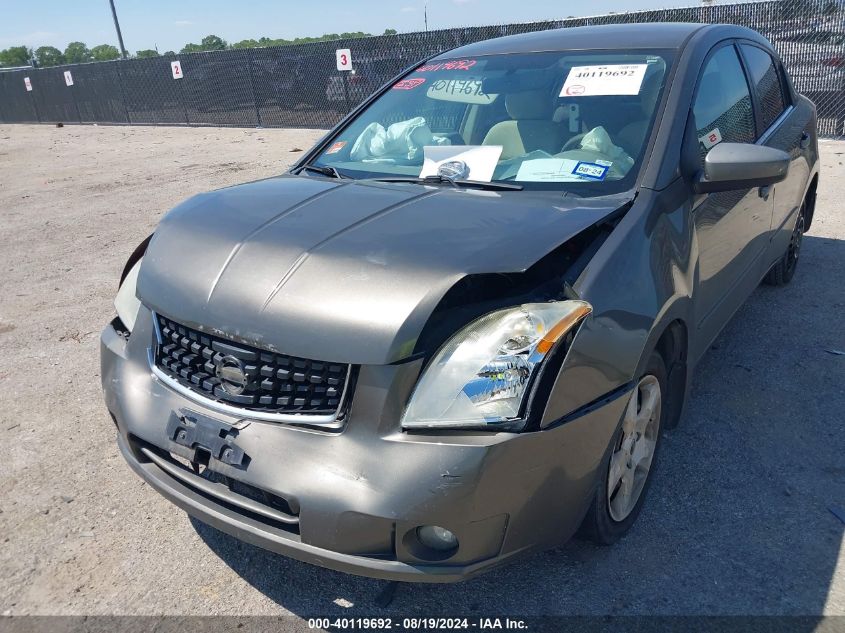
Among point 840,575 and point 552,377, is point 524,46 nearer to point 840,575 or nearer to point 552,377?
point 552,377

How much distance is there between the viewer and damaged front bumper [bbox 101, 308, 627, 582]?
5.96 feet

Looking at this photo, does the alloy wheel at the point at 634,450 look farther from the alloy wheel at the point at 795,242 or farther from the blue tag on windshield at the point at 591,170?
the alloy wheel at the point at 795,242

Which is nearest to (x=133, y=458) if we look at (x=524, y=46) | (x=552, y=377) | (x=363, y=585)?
(x=363, y=585)

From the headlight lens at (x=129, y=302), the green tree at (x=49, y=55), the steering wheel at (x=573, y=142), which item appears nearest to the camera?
the headlight lens at (x=129, y=302)

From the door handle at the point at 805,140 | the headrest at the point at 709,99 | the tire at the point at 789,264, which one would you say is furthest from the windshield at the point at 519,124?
the tire at the point at 789,264

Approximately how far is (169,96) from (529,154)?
22.3m

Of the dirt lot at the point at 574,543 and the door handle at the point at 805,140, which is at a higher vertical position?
the door handle at the point at 805,140

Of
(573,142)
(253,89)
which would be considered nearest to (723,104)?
(573,142)

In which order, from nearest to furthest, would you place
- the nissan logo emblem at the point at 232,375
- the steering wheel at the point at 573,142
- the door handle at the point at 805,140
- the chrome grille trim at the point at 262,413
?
the chrome grille trim at the point at 262,413, the nissan logo emblem at the point at 232,375, the steering wheel at the point at 573,142, the door handle at the point at 805,140

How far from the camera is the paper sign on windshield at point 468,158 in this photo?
9.39ft

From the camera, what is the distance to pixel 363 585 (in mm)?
2393

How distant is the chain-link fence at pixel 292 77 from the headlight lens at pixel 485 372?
11.3 metres

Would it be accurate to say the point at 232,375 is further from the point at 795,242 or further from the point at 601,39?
the point at 795,242

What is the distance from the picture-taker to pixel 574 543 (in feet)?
8.20
